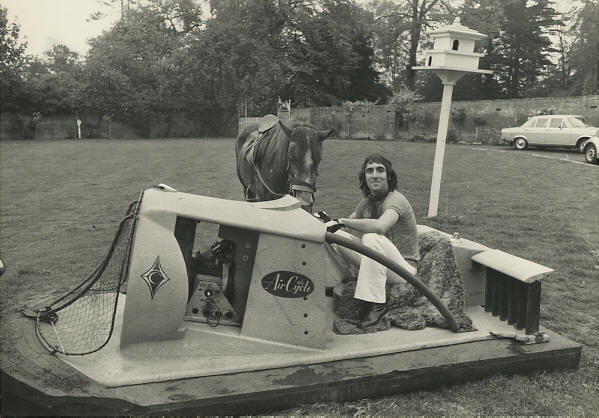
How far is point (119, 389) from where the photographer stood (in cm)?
311

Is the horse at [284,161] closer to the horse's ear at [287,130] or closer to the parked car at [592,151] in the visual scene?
the horse's ear at [287,130]

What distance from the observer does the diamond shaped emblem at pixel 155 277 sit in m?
3.30

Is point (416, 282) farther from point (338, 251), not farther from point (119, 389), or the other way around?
point (119, 389)

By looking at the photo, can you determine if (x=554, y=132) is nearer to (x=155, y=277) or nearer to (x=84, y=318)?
(x=84, y=318)

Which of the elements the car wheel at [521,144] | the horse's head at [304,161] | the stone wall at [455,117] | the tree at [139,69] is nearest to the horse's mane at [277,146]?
the horse's head at [304,161]

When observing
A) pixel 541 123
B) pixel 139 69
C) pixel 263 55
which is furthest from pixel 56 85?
pixel 541 123

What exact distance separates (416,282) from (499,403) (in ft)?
3.06

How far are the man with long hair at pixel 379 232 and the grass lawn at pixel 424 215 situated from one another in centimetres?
77

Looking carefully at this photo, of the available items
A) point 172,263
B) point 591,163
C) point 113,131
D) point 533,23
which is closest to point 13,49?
point 172,263

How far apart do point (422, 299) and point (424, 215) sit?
6112mm

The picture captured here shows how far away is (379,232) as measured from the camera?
4027 mm

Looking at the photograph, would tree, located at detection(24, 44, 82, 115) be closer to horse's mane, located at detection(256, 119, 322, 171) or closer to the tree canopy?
Result: the tree canopy

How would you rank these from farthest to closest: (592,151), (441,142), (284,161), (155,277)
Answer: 1. (592,151)
2. (441,142)
3. (284,161)
4. (155,277)

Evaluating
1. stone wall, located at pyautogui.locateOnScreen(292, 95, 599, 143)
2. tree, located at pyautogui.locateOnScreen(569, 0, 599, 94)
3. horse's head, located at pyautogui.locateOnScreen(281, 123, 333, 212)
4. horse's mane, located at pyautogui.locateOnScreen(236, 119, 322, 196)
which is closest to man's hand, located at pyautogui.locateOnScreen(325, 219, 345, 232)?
horse's head, located at pyautogui.locateOnScreen(281, 123, 333, 212)
